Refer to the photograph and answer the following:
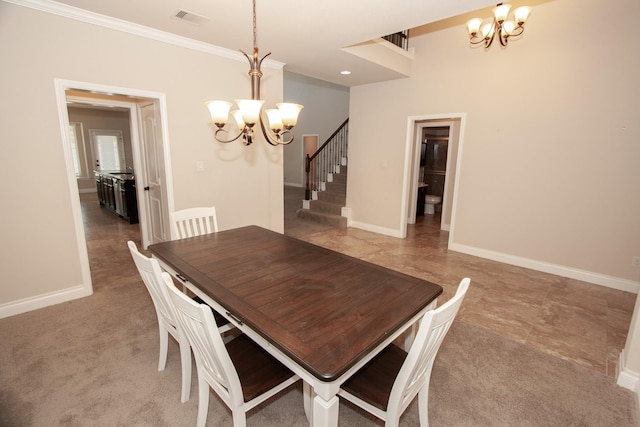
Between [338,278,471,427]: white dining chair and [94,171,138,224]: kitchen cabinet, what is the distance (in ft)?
18.8

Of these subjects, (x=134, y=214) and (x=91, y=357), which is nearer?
(x=91, y=357)

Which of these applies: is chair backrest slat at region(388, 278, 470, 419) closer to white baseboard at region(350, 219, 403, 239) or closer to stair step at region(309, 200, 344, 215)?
white baseboard at region(350, 219, 403, 239)

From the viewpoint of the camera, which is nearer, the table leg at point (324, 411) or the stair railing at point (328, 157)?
the table leg at point (324, 411)

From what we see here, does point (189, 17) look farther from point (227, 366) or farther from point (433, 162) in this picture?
point (433, 162)

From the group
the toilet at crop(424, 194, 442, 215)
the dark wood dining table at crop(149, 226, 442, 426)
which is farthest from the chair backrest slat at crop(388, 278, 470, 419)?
the toilet at crop(424, 194, 442, 215)

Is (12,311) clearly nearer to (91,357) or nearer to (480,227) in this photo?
(91,357)

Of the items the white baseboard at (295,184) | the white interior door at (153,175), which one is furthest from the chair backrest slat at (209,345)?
the white baseboard at (295,184)

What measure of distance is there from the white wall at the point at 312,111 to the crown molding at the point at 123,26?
223 inches

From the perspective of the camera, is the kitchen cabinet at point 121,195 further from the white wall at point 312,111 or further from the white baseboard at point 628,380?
the white baseboard at point 628,380

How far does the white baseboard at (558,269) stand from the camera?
342cm

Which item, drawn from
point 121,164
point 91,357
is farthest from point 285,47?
point 121,164

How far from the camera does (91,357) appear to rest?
7.18ft

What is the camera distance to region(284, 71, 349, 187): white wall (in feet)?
31.2

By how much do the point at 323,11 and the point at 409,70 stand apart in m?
2.55
